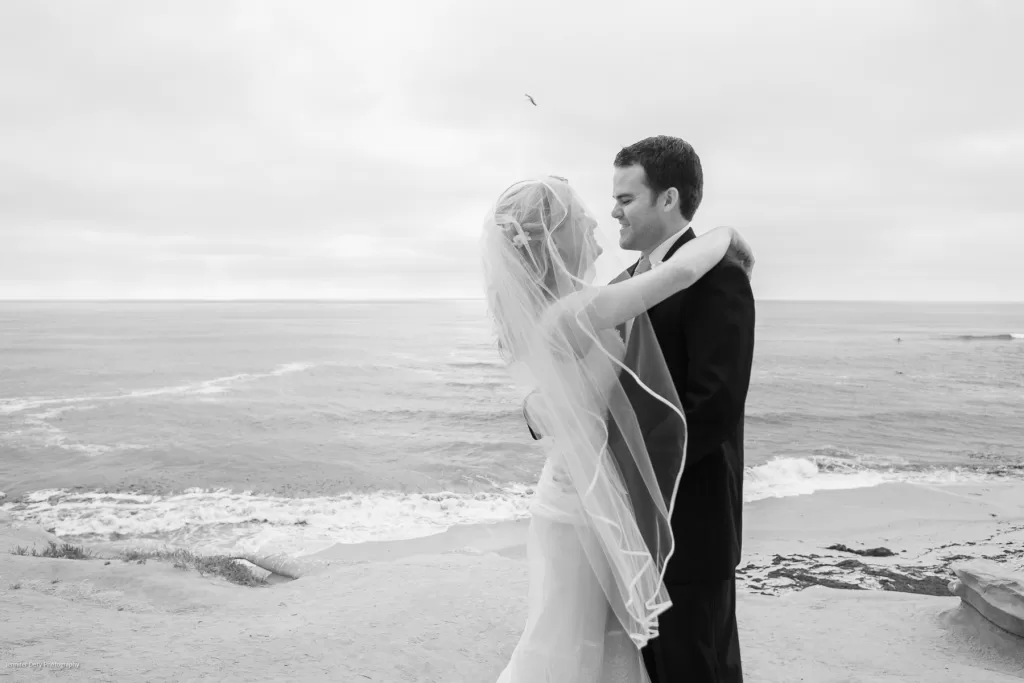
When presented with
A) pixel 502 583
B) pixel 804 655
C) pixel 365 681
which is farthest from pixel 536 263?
pixel 502 583

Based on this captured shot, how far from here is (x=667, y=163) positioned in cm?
229

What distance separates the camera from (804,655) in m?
5.66

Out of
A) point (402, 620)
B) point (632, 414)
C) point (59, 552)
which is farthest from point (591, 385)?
point (59, 552)

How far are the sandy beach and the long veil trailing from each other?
3.46 meters

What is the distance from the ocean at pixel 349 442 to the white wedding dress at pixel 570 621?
9.19 m

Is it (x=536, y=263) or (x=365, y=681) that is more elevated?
(x=536, y=263)

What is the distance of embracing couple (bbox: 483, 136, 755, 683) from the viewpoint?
2109 mm

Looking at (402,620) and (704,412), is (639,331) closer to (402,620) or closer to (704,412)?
(704,412)

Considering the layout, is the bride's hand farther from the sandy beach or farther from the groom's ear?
the sandy beach

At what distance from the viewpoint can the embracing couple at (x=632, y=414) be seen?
211 cm

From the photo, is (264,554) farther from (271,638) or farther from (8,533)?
(271,638)

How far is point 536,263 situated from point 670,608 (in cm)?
125

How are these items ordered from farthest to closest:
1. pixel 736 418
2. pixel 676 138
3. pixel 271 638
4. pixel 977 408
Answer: pixel 977 408 < pixel 271 638 < pixel 676 138 < pixel 736 418

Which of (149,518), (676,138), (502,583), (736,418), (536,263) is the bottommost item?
(149,518)
